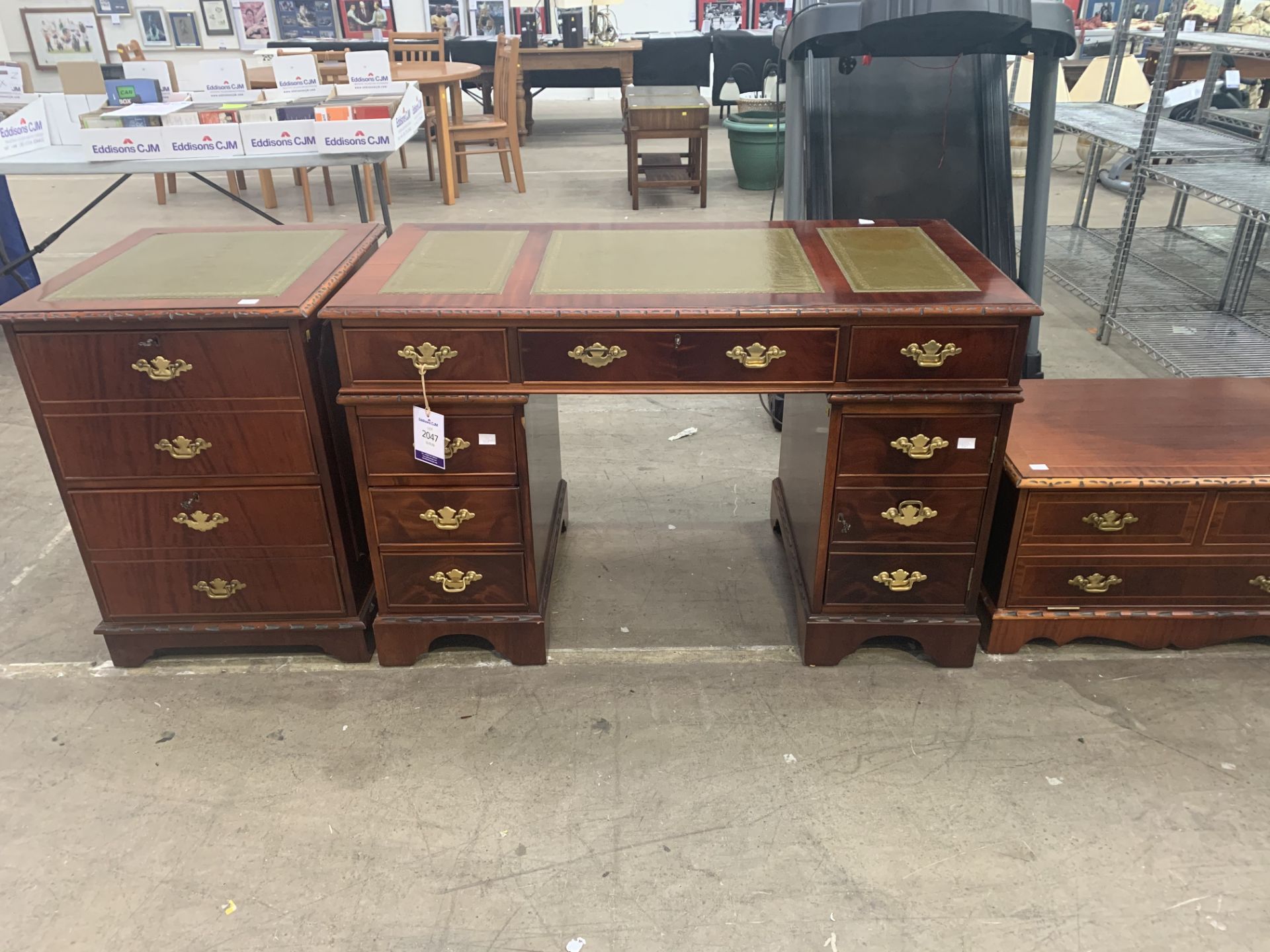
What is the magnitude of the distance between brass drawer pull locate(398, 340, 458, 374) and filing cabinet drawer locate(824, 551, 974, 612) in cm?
100

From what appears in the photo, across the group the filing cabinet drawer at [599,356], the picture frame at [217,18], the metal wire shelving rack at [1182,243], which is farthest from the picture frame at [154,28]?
the filing cabinet drawer at [599,356]

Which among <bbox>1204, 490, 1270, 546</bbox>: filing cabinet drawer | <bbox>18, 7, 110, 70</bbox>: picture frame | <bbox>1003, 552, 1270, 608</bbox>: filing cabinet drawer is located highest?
<bbox>18, 7, 110, 70</bbox>: picture frame

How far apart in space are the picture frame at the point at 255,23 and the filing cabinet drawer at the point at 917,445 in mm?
10537

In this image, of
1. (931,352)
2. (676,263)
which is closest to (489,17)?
(676,263)

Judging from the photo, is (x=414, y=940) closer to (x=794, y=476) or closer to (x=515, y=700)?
(x=515, y=700)

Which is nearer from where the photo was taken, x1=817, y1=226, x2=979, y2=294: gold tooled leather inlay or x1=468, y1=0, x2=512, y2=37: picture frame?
x1=817, y1=226, x2=979, y2=294: gold tooled leather inlay

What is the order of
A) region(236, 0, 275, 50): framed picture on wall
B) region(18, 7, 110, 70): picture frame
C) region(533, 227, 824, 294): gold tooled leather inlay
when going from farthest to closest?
region(18, 7, 110, 70): picture frame, region(236, 0, 275, 50): framed picture on wall, region(533, 227, 824, 294): gold tooled leather inlay

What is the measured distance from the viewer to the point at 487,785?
1895mm

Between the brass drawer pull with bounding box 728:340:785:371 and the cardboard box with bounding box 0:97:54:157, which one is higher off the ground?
the cardboard box with bounding box 0:97:54:157

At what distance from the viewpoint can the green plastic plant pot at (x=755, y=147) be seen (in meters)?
6.52

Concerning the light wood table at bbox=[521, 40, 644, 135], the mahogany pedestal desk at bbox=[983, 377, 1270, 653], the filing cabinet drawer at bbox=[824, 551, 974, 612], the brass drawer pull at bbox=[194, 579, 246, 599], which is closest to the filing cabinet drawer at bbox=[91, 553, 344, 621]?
the brass drawer pull at bbox=[194, 579, 246, 599]

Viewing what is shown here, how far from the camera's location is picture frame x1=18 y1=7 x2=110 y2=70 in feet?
33.6

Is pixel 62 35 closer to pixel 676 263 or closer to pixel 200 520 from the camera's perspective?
Result: pixel 200 520

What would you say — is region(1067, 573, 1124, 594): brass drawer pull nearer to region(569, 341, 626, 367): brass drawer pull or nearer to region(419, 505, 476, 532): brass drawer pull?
region(569, 341, 626, 367): brass drawer pull
